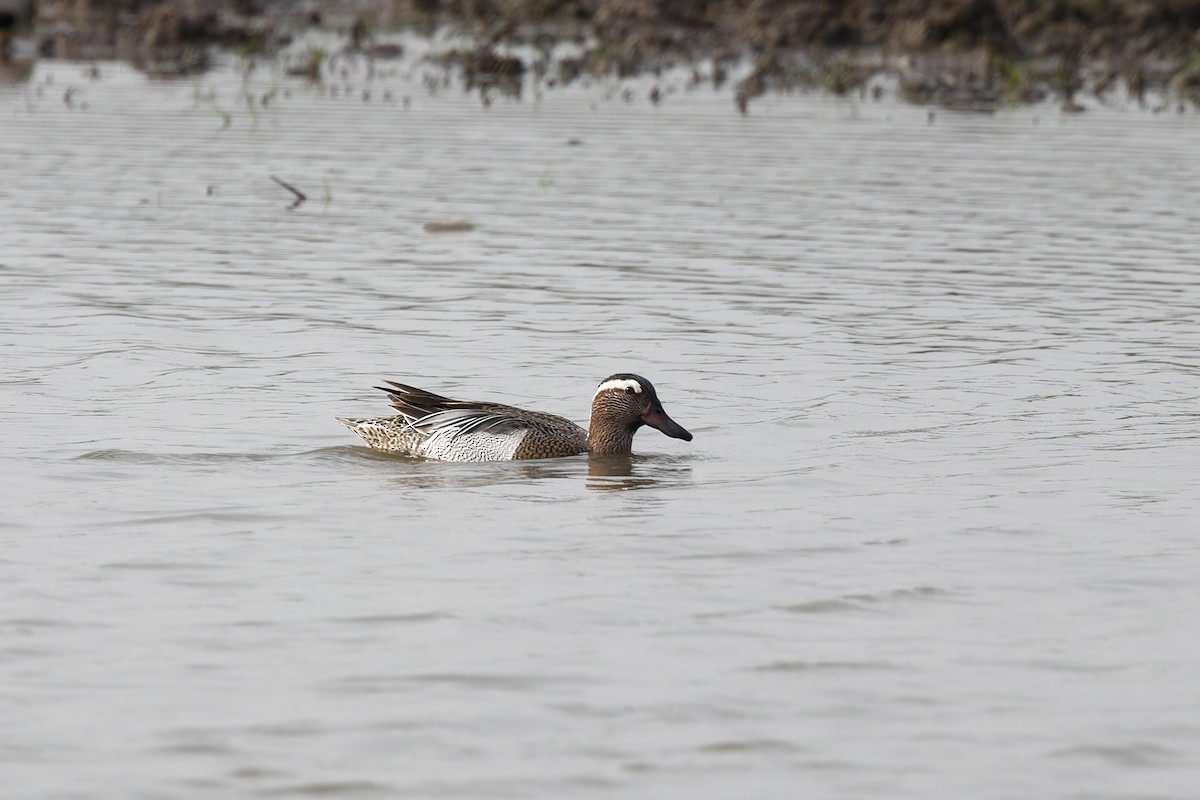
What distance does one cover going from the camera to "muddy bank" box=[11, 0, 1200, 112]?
32.8m

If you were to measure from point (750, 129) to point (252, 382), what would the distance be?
15669 mm

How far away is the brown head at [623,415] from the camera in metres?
10.8

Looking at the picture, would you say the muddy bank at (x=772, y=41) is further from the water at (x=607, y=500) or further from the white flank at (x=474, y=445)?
the white flank at (x=474, y=445)

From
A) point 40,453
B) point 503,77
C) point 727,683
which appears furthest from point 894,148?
point 727,683

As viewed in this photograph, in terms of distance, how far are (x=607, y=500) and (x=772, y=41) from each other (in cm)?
2802

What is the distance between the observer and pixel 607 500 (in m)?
9.98

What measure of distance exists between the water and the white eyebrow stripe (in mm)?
440

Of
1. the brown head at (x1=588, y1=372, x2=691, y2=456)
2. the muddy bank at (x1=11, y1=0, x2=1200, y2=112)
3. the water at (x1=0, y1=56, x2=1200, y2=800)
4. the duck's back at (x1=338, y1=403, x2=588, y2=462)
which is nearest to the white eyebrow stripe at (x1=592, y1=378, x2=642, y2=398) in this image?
the brown head at (x1=588, y1=372, x2=691, y2=456)

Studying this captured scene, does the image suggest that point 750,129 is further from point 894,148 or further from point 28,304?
point 28,304

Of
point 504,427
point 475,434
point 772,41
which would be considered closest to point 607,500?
point 504,427

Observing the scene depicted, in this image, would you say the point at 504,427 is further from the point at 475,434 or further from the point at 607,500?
the point at 607,500

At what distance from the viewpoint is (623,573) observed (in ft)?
27.4

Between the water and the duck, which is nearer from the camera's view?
the water

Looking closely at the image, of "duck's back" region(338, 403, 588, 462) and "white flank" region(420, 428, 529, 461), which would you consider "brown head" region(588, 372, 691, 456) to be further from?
"white flank" region(420, 428, 529, 461)
